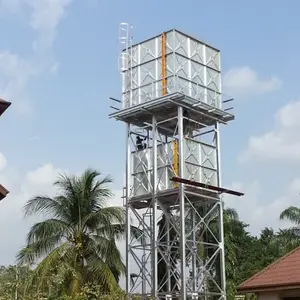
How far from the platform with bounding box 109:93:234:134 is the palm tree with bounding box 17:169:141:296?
119 inches

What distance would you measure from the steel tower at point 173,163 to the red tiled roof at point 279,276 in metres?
6.39

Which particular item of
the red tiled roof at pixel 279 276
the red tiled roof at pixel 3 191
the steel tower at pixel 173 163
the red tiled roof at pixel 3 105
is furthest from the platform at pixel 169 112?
the red tiled roof at pixel 3 191

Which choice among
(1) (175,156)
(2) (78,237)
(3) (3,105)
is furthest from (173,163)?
(3) (3,105)

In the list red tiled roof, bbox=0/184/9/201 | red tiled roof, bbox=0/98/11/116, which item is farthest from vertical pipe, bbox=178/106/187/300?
red tiled roof, bbox=0/184/9/201

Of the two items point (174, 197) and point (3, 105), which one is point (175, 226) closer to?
point (174, 197)

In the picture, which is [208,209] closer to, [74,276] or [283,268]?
[74,276]

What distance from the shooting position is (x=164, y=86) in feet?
89.4

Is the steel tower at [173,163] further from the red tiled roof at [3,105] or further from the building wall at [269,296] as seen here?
the red tiled roof at [3,105]

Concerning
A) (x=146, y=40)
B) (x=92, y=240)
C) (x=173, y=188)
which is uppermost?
(x=146, y=40)

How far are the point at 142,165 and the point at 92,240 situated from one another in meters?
3.93

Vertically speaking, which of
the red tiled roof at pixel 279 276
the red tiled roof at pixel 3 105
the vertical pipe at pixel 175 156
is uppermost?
the vertical pipe at pixel 175 156

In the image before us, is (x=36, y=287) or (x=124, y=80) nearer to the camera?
(x=36, y=287)

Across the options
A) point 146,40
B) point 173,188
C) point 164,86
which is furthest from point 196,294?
point 146,40

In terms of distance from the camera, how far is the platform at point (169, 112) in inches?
1053
